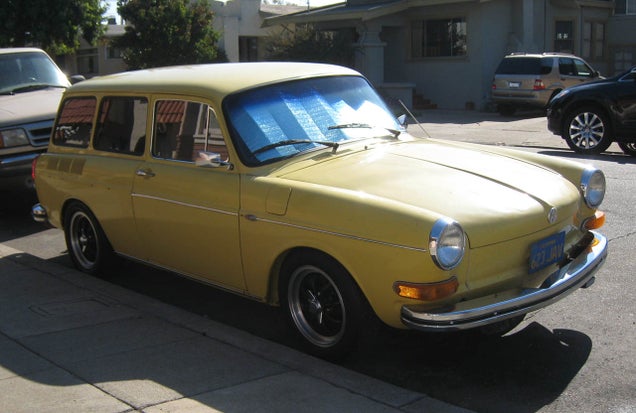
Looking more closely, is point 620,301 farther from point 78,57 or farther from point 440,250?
point 78,57

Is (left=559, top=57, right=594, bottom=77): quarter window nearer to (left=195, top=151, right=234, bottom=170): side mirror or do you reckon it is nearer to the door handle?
the door handle

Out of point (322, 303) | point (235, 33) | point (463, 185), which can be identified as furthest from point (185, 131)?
point (235, 33)

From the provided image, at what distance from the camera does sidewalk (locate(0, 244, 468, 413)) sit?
13.1 ft

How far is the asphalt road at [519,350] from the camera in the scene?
417 centimetres

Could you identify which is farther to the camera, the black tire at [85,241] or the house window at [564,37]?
the house window at [564,37]

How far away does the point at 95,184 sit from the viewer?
6305 millimetres

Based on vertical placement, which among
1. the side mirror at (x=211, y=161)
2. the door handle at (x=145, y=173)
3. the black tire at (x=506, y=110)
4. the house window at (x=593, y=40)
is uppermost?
the house window at (x=593, y=40)

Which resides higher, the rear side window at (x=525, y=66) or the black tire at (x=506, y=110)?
the rear side window at (x=525, y=66)

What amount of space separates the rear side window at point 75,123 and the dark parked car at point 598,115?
29.5 ft

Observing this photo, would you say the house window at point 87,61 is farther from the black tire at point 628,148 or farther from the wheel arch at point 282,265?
the wheel arch at point 282,265

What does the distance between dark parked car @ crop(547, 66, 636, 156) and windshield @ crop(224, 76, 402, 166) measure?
7794 millimetres

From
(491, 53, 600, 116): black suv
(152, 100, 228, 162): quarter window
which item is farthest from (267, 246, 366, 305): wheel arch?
(491, 53, 600, 116): black suv

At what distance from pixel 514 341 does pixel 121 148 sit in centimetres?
341

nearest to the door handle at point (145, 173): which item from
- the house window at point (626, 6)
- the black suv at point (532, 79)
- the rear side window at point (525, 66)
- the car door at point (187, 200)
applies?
the car door at point (187, 200)
